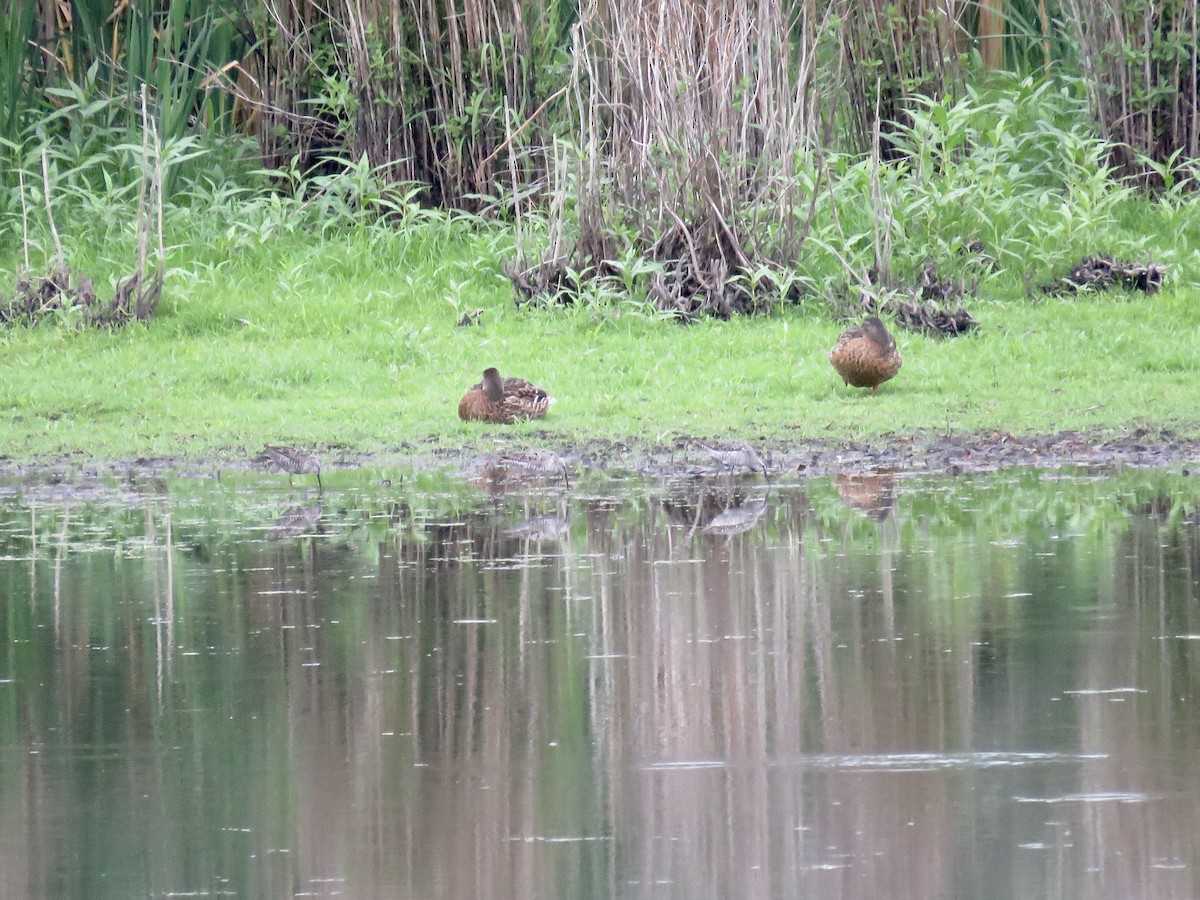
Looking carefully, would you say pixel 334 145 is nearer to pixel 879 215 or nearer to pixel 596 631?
pixel 879 215

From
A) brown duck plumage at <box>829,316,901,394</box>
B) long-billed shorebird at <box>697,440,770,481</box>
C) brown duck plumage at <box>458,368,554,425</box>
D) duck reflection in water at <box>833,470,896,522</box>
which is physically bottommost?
duck reflection in water at <box>833,470,896,522</box>

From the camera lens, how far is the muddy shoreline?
977 centimetres

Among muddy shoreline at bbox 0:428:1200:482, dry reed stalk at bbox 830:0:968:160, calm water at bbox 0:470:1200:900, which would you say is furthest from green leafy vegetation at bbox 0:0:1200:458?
calm water at bbox 0:470:1200:900

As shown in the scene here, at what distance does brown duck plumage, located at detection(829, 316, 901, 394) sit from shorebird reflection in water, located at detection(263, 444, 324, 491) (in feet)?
10.3

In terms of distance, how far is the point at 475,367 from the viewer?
40.9 feet

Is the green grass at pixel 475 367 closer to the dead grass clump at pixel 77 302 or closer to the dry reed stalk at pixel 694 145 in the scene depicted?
the dead grass clump at pixel 77 302

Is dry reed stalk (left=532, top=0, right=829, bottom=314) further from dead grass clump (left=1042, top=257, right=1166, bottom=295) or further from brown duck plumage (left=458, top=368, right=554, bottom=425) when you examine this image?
brown duck plumage (left=458, top=368, right=554, bottom=425)

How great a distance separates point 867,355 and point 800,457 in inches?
58.7

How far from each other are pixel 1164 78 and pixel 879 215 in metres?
3.18

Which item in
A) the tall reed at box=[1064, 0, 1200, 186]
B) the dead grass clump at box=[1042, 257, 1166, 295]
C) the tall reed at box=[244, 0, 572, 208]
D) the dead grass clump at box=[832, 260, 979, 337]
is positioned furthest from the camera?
the tall reed at box=[244, 0, 572, 208]

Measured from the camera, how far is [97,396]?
12.0 metres

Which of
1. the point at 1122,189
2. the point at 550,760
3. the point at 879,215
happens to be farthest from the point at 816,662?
the point at 1122,189

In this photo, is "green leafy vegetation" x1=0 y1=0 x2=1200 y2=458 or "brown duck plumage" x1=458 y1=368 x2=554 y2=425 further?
"green leafy vegetation" x1=0 y1=0 x2=1200 y2=458

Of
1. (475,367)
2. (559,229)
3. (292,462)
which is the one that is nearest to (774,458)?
(292,462)
